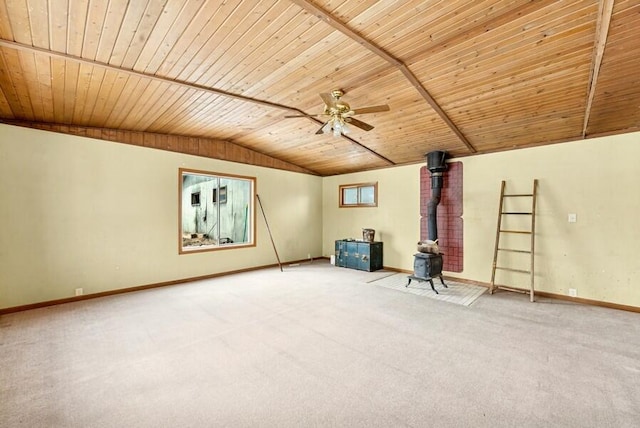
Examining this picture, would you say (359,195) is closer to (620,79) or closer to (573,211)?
(573,211)

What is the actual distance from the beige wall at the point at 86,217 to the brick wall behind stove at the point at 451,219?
472cm

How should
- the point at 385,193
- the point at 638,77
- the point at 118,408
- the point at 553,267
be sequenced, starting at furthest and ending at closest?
the point at 385,193, the point at 553,267, the point at 638,77, the point at 118,408

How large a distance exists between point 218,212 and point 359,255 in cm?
343

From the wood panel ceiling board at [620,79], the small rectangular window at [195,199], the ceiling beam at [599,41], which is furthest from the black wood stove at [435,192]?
the small rectangular window at [195,199]

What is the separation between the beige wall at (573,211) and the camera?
13.4ft

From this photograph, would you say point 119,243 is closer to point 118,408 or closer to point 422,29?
point 118,408

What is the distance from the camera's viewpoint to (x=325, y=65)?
10.6 ft

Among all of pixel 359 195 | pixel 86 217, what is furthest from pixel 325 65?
pixel 359 195

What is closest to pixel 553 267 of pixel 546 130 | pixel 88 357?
pixel 546 130

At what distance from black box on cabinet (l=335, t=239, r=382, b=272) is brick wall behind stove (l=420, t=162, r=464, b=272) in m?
1.46

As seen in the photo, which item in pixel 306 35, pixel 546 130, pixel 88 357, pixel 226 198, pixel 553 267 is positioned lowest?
pixel 88 357

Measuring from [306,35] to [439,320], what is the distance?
144 inches

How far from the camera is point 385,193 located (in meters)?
6.94

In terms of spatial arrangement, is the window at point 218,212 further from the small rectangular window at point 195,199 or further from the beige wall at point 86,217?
the beige wall at point 86,217
